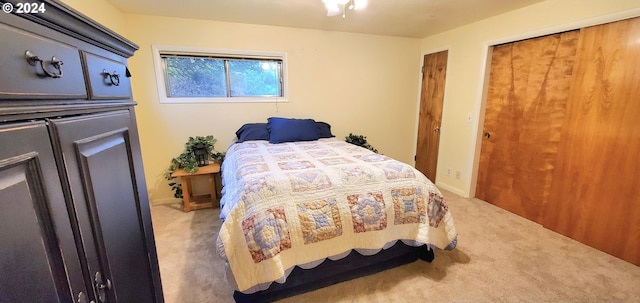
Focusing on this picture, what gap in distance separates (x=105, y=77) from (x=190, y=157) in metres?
2.42

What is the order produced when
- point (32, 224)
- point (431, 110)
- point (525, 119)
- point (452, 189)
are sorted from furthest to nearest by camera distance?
point (431, 110), point (452, 189), point (525, 119), point (32, 224)

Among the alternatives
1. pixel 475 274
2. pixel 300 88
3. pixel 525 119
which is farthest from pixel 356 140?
pixel 475 274

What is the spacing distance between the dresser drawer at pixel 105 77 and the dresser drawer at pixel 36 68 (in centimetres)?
6

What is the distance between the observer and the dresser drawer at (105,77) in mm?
665

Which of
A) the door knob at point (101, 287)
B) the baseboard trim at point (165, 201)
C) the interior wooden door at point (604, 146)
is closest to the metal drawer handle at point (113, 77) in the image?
the door knob at point (101, 287)

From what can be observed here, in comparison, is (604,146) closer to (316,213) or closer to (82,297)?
(316,213)

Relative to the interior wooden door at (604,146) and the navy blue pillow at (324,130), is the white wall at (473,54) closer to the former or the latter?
the interior wooden door at (604,146)

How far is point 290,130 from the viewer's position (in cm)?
299

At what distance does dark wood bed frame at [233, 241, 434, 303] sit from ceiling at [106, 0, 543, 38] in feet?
7.44

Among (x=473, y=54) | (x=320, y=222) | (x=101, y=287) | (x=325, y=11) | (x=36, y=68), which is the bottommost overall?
(x=320, y=222)

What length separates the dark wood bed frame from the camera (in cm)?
158

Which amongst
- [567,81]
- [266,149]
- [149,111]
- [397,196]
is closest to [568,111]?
[567,81]

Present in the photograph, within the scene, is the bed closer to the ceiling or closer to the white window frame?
the white window frame

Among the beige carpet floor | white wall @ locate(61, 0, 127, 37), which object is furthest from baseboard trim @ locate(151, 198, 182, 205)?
white wall @ locate(61, 0, 127, 37)
